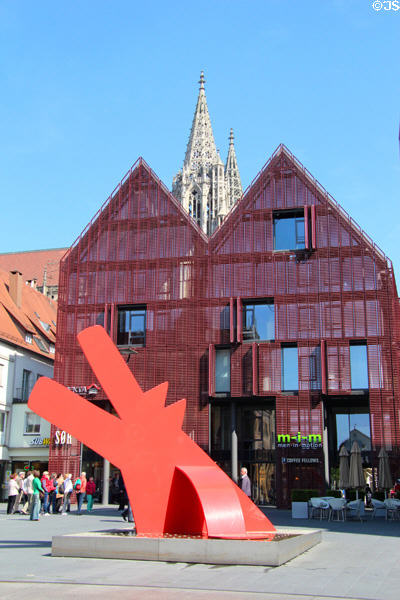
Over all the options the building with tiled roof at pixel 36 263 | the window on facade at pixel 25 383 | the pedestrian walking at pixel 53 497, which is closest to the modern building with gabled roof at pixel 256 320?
the window on facade at pixel 25 383

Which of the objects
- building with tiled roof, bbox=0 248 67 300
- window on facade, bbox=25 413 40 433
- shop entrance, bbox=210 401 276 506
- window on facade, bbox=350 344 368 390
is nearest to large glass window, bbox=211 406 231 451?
shop entrance, bbox=210 401 276 506

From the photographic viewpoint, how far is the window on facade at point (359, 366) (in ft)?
118

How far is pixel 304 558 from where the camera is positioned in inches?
514

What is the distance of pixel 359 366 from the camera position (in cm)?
3622

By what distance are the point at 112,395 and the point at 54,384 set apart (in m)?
1.15

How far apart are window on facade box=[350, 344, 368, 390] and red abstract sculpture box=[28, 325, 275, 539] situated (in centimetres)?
2279

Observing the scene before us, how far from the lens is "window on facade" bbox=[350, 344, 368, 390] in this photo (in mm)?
35906

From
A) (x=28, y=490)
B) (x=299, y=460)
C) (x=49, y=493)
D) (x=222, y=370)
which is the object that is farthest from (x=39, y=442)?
(x=299, y=460)

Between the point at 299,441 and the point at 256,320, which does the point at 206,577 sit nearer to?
the point at 299,441

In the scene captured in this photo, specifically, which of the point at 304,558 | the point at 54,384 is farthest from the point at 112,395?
the point at 304,558

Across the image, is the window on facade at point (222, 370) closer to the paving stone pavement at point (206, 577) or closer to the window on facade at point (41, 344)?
the window on facade at point (41, 344)

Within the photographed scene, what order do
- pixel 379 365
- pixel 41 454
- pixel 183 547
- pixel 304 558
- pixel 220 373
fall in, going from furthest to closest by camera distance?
1. pixel 41 454
2. pixel 220 373
3. pixel 379 365
4. pixel 304 558
5. pixel 183 547

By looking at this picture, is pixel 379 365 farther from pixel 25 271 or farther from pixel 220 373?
pixel 25 271

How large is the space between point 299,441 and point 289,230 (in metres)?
11.5
